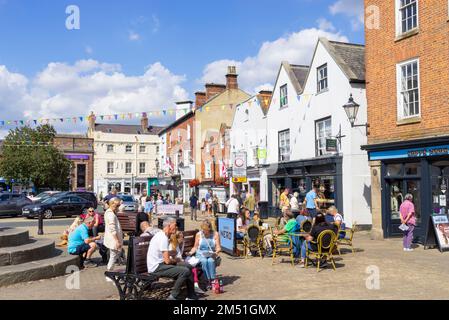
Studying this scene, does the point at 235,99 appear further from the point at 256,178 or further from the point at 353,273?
the point at 353,273

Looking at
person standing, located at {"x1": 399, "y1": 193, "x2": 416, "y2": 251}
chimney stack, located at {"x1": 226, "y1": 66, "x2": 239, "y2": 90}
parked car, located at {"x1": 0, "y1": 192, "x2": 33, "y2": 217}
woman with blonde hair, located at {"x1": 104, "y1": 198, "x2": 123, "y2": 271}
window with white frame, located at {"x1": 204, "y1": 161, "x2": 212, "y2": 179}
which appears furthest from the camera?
chimney stack, located at {"x1": 226, "y1": 66, "x2": 239, "y2": 90}

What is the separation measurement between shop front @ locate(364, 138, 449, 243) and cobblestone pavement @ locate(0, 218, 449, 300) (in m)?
2.42

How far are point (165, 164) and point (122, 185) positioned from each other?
15.1m

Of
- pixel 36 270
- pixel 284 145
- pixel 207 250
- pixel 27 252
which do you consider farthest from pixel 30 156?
pixel 207 250

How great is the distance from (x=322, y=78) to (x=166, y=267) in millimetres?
16389

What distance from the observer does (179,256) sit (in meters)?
8.47

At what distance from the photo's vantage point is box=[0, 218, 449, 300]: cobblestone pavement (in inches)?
318

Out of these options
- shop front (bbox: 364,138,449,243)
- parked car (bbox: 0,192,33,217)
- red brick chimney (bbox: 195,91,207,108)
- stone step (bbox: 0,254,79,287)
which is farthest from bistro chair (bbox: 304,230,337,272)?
red brick chimney (bbox: 195,91,207,108)

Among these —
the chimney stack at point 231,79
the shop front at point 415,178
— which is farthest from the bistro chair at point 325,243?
the chimney stack at point 231,79

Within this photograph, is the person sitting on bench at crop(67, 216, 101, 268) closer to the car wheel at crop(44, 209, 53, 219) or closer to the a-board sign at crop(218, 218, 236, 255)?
the a-board sign at crop(218, 218, 236, 255)

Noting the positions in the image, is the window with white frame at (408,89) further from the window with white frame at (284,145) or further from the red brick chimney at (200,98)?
the red brick chimney at (200,98)

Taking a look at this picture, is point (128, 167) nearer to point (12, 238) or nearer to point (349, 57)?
point (349, 57)

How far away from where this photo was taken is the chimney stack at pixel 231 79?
44.0 metres
